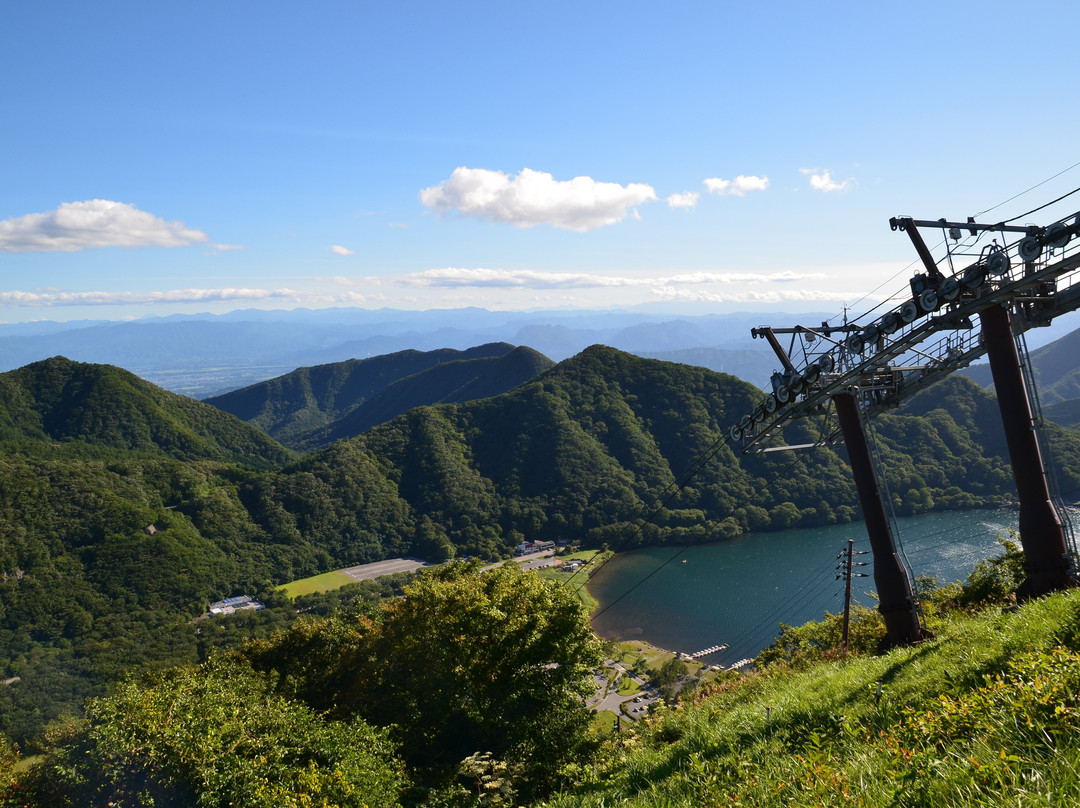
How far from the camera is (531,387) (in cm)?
11894

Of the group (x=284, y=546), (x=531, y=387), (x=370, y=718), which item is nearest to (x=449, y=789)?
(x=370, y=718)

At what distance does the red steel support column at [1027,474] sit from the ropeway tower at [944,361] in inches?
0.7

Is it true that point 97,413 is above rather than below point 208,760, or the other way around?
above

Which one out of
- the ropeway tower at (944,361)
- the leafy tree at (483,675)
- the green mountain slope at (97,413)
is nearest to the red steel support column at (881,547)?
the ropeway tower at (944,361)

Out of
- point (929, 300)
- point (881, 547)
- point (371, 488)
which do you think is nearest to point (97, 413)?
point (371, 488)

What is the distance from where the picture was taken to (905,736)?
16.7 feet

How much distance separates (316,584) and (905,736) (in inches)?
3282

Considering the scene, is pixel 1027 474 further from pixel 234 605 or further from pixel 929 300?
pixel 234 605

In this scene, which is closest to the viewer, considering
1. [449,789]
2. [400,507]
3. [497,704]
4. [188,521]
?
[449,789]

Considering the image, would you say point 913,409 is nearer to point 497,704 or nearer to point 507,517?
point 507,517

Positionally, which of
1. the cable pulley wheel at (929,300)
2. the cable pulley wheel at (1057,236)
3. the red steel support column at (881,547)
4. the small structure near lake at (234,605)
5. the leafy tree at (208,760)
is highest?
the cable pulley wheel at (1057,236)

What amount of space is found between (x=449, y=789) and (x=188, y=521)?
269 ft

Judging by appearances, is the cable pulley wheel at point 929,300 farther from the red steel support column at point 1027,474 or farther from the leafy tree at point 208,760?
the leafy tree at point 208,760

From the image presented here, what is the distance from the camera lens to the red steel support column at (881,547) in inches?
463
